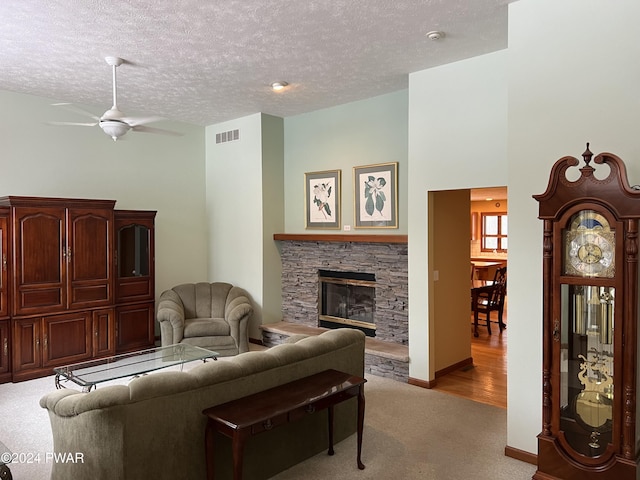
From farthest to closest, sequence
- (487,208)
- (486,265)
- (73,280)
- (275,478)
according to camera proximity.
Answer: (487,208)
(486,265)
(73,280)
(275,478)

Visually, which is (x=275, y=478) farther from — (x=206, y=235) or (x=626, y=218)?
(x=206, y=235)

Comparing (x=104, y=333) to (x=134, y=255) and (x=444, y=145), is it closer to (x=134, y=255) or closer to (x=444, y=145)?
(x=134, y=255)

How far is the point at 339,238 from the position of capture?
5699 millimetres

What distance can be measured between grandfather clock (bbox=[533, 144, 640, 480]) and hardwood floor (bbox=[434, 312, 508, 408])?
1524 mm

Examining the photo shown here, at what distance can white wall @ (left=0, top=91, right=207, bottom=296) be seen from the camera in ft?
17.6

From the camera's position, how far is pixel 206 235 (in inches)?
285

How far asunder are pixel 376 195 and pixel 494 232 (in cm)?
745

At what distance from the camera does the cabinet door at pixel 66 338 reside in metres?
5.12

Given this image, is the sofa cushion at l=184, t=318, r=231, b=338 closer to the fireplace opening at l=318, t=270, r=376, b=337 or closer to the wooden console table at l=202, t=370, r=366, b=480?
the fireplace opening at l=318, t=270, r=376, b=337

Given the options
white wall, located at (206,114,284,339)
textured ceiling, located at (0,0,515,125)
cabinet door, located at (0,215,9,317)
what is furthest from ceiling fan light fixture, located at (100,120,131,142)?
white wall, located at (206,114,284,339)

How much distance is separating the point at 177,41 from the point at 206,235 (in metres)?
3.78

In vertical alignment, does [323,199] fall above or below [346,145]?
below

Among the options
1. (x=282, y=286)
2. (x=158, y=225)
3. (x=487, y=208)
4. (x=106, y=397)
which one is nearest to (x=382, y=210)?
(x=282, y=286)

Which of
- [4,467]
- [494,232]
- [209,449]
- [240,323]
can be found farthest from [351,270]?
[494,232]
